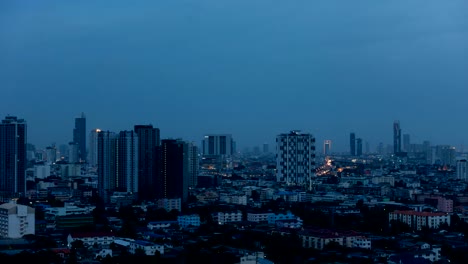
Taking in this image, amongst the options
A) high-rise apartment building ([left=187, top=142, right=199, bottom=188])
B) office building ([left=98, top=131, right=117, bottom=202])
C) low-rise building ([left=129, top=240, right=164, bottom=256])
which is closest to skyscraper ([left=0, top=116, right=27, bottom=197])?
office building ([left=98, top=131, right=117, bottom=202])

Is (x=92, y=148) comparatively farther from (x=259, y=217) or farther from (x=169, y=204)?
(x=259, y=217)

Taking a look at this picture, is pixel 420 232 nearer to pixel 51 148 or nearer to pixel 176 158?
pixel 176 158

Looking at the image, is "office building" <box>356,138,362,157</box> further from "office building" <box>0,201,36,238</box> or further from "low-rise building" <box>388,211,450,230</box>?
"office building" <box>0,201,36,238</box>

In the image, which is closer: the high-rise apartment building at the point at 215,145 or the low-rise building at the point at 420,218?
the low-rise building at the point at 420,218

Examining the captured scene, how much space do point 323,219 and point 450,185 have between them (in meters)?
9.07

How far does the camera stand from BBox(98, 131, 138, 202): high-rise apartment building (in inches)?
618

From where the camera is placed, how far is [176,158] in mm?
15383

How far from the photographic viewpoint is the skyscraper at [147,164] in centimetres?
1559

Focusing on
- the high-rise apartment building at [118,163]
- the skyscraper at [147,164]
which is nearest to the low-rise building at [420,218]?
the skyscraper at [147,164]

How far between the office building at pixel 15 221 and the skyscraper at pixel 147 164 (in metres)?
5.64

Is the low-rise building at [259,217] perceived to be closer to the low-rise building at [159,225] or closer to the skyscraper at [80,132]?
the low-rise building at [159,225]

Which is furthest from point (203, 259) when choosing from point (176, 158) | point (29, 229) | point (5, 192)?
point (5, 192)

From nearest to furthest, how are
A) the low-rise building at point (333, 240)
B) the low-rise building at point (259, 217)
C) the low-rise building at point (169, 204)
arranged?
the low-rise building at point (333, 240) < the low-rise building at point (259, 217) < the low-rise building at point (169, 204)

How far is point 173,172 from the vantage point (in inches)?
603
